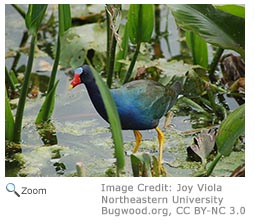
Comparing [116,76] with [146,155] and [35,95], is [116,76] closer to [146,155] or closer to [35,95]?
[35,95]

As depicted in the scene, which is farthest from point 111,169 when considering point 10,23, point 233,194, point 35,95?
point 10,23

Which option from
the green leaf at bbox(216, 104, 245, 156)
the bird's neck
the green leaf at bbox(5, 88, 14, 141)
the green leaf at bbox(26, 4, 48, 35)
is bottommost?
the green leaf at bbox(5, 88, 14, 141)

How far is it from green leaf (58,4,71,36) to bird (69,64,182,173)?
237mm

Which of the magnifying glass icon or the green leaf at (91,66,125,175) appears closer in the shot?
the green leaf at (91,66,125,175)

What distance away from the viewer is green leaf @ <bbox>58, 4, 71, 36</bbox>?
2334 mm

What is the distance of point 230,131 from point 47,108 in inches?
18.3

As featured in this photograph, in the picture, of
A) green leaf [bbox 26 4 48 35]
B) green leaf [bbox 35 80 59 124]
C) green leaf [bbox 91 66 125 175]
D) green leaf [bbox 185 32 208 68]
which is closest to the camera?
green leaf [bbox 91 66 125 175]

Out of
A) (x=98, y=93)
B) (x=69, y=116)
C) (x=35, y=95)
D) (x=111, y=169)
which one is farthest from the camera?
(x=35, y=95)

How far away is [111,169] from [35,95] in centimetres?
46

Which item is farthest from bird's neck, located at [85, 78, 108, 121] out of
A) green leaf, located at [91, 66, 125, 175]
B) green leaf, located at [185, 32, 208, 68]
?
green leaf, located at [185, 32, 208, 68]

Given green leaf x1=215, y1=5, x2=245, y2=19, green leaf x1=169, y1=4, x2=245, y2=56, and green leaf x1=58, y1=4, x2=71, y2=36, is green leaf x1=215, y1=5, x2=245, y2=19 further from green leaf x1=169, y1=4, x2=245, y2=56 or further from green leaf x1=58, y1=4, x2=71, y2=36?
green leaf x1=58, y1=4, x2=71, y2=36

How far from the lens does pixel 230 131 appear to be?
210 centimetres
